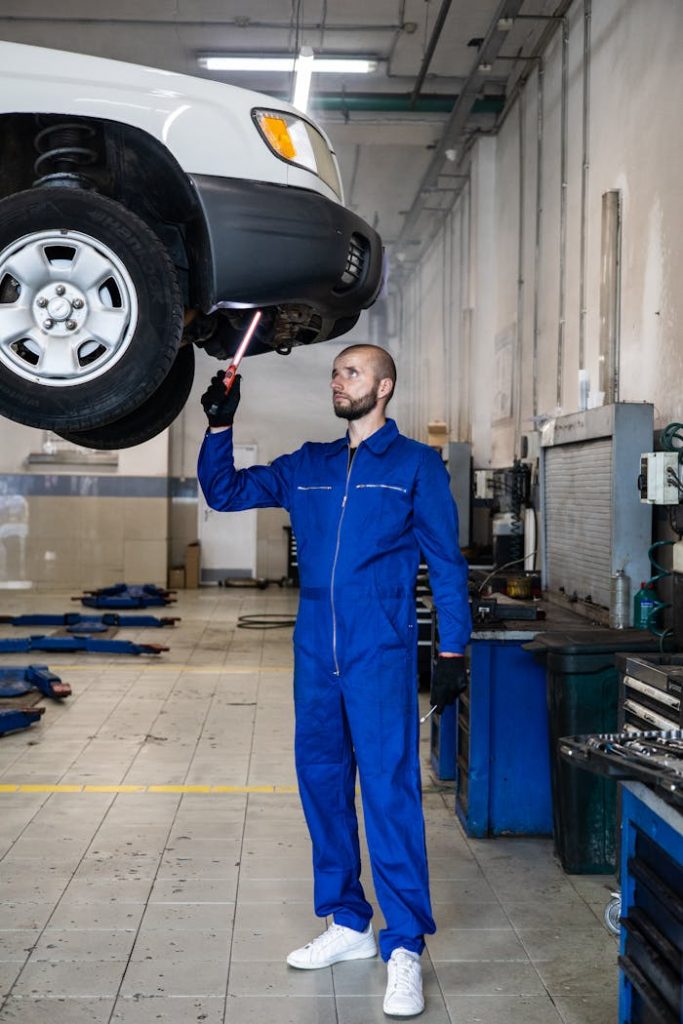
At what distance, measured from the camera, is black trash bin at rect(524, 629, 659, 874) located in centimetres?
371

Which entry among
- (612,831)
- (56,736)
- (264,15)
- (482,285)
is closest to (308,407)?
(482,285)

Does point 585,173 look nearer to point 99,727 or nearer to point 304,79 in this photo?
point 304,79

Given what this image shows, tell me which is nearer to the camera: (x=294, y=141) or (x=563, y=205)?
(x=294, y=141)

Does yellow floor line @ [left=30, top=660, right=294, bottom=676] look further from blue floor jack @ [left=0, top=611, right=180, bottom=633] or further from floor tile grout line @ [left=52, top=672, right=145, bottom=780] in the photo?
blue floor jack @ [left=0, top=611, right=180, bottom=633]

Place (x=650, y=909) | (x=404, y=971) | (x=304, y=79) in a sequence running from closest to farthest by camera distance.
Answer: (x=650, y=909), (x=404, y=971), (x=304, y=79)

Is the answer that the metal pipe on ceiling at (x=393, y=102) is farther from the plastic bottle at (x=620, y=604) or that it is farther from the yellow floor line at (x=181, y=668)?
the plastic bottle at (x=620, y=604)

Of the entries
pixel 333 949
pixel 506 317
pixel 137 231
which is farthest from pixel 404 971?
pixel 506 317

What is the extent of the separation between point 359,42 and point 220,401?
5956 millimetres

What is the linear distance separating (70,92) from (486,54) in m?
5.26

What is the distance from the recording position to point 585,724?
3.75 m

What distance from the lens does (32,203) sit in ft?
8.68

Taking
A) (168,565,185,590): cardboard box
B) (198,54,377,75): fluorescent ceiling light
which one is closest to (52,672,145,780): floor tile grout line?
(198,54,377,75): fluorescent ceiling light

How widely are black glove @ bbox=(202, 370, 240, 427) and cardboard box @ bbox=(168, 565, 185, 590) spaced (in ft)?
34.0

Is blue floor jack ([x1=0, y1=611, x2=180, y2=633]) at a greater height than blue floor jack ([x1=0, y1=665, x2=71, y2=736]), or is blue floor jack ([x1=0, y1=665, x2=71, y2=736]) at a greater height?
blue floor jack ([x1=0, y1=611, x2=180, y2=633])
